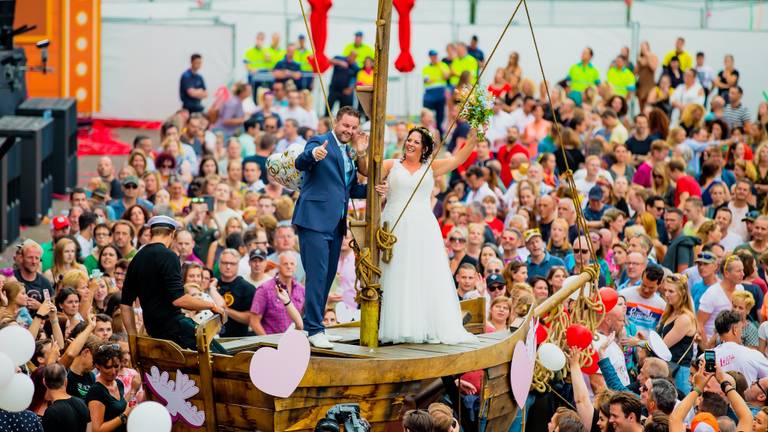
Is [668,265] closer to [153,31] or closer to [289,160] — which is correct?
[289,160]

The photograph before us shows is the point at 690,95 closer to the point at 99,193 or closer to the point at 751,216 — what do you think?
the point at 751,216

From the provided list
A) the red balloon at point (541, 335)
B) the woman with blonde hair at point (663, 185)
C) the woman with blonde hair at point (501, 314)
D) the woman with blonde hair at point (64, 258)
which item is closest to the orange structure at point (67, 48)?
the woman with blonde hair at point (663, 185)

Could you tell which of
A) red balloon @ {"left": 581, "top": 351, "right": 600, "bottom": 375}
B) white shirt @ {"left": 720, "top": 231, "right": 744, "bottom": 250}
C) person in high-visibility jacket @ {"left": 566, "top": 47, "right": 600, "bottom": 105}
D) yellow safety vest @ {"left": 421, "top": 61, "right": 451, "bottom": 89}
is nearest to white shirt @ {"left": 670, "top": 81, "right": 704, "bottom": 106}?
person in high-visibility jacket @ {"left": 566, "top": 47, "right": 600, "bottom": 105}

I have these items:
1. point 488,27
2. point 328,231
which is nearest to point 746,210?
point 328,231

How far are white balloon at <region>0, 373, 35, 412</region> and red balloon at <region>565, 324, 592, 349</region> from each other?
3574 mm

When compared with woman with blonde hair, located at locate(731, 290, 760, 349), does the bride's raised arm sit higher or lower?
higher

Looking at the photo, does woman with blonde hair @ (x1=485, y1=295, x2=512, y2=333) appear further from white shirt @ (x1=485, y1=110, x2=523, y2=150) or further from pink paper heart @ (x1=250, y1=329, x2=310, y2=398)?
white shirt @ (x1=485, y1=110, x2=523, y2=150)

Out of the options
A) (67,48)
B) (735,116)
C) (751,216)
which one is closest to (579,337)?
(751,216)

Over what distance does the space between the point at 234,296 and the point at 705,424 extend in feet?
16.9

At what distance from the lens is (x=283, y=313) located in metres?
11.4

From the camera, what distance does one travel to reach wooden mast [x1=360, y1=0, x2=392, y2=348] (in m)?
8.24

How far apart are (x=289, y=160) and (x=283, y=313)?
2988 mm

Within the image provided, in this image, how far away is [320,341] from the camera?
27.6 feet

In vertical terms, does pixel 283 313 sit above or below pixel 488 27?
below
